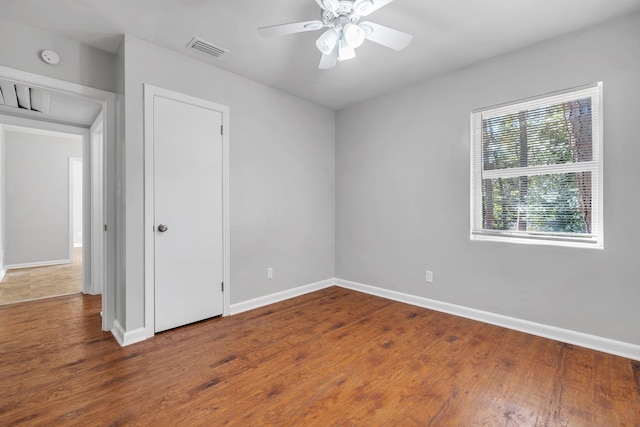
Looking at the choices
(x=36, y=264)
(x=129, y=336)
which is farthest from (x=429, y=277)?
(x=36, y=264)

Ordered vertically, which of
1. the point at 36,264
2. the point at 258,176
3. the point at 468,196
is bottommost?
the point at 36,264

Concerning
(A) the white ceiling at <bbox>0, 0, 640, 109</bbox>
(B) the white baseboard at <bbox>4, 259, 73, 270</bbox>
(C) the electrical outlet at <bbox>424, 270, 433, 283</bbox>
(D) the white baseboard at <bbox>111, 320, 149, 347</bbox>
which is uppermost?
(A) the white ceiling at <bbox>0, 0, 640, 109</bbox>

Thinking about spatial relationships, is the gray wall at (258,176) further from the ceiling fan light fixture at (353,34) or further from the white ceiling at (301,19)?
the ceiling fan light fixture at (353,34)

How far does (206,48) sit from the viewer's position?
2697mm

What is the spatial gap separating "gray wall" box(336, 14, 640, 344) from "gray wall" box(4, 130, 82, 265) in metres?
5.47

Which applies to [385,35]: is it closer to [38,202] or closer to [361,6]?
[361,6]

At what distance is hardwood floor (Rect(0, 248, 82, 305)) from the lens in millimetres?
3816

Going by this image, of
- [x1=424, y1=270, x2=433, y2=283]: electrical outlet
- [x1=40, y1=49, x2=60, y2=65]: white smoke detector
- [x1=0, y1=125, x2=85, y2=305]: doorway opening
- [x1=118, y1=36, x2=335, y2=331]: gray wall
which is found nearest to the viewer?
[x1=40, y1=49, x2=60, y2=65]: white smoke detector

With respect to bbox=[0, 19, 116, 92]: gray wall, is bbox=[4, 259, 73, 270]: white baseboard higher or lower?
lower

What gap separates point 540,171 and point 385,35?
1882 millimetres

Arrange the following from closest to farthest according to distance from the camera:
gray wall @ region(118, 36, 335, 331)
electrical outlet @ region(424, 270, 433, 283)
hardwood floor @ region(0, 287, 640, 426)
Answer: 1. hardwood floor @ region(0, 287, 640, 426)
2. gray wall @ region(118, 36, 335, 331)
3. electrical outlet @ region(424, 270, 433, 283)

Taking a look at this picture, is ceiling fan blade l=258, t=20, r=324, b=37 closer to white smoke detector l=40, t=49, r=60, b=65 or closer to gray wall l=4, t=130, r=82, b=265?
white smoke detector l=40, t=49, r=60, b=65

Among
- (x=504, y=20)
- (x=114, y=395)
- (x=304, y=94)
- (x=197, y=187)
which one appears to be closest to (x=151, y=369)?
(x=114, y=395)

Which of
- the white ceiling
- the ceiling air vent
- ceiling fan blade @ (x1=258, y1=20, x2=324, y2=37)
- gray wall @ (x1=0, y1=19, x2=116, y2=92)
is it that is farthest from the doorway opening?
ceiling fan blade @ (x1=258, y1=20, x2=324, y2=37)
